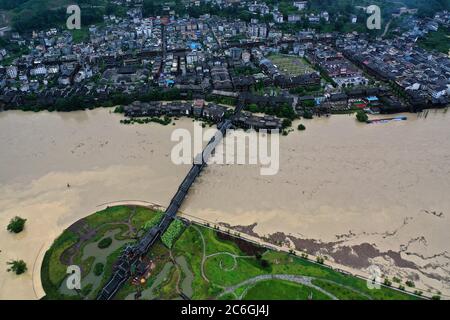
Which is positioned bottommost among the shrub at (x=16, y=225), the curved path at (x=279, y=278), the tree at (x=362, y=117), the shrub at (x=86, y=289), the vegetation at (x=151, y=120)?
the shrub at (x=86, y=289)

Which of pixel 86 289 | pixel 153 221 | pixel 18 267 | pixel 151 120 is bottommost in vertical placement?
pixel 86 289

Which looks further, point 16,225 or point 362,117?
point 362,117

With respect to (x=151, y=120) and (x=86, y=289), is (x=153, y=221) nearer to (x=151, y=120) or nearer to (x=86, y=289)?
(x=86, y=289)

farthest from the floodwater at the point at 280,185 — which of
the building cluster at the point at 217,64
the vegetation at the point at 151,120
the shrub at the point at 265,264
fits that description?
the building cluster at the point at 217,64

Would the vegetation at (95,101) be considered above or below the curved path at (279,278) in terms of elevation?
above

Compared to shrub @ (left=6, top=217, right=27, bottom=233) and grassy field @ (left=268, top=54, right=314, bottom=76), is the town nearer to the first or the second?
grassy field @ (left=268, top=54, right=314, bottom=76)

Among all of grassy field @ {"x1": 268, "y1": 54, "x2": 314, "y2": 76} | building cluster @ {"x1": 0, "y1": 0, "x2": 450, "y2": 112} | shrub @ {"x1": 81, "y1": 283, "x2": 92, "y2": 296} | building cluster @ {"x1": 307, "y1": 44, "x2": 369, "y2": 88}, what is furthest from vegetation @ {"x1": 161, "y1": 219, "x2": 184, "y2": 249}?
grassy field @ {"x1": 268, "y1": 54, "x2": 314, "y2": 76}

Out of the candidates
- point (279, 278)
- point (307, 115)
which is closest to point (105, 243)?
point (279, 278)

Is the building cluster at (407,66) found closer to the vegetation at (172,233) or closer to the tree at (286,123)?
the tree at (286,123)
